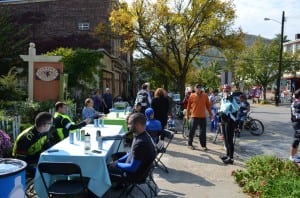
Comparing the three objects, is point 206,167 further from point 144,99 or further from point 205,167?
point 144,99

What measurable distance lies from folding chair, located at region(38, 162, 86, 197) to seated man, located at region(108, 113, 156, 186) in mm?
588

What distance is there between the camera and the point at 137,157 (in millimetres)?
5816

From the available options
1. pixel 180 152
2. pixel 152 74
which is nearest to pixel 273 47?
pixel 152 74

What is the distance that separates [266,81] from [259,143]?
33.4m

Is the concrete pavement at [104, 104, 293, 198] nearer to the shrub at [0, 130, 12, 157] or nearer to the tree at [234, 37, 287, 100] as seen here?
the shrub at [0, 130, 12, 157]

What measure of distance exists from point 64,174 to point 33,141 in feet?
4.37

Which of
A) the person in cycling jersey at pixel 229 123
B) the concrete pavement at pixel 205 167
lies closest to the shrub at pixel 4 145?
the concrete pavement at pixel 205 167

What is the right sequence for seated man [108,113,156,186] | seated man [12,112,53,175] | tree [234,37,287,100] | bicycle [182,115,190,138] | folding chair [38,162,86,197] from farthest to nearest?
tree [234,37,287,100] < bicycle [182,115,190,138] < seated man [12,112,53,175] < seated man [108,113,156,186] < folding chair [38,162,86,197]

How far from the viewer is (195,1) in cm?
2052

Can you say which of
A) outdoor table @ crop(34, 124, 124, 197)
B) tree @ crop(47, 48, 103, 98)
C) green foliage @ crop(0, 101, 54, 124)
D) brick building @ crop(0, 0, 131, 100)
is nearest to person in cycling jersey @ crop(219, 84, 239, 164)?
outdoor table @ crop(34, 124, 124, 197)

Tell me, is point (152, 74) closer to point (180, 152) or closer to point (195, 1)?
point (195, 1)

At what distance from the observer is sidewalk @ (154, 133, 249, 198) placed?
7.03 metres

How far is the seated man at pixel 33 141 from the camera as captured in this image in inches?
246

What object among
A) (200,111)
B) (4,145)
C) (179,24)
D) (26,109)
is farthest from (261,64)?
(4,145)
